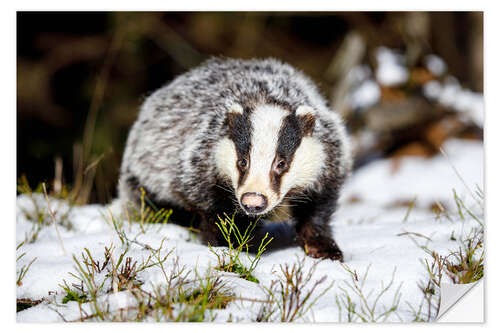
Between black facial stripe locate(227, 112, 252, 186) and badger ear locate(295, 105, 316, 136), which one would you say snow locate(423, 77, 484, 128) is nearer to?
badger ear locate(295, 105, 316, 136)

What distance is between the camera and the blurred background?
3900 millimetres

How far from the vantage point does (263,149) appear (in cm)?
229

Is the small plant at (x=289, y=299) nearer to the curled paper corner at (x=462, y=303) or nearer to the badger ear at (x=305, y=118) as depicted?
the curled paper corner at (x=462, y=303)

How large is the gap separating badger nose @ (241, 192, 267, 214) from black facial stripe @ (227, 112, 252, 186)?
0.14 meters

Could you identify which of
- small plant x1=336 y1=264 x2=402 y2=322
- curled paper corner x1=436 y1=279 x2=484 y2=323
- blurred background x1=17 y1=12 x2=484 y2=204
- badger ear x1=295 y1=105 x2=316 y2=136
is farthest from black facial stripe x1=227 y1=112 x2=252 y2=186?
blurred background x1=17 y1=12 x2=484 y2=204

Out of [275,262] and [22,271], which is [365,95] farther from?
[22,271]

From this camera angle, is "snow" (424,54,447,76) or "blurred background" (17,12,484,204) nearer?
"blurred background" (17,12,484,204)

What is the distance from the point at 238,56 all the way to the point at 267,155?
3258 millimetres

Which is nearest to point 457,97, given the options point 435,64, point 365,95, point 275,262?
point 435,64

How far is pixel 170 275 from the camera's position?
85.2 inches

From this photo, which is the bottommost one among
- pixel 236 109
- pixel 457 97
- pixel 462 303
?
pixel 462 303

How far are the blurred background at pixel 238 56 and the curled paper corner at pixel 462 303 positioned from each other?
1.46m

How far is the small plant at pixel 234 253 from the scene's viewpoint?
2205 mm

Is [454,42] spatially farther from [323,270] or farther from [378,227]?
[323,270]
